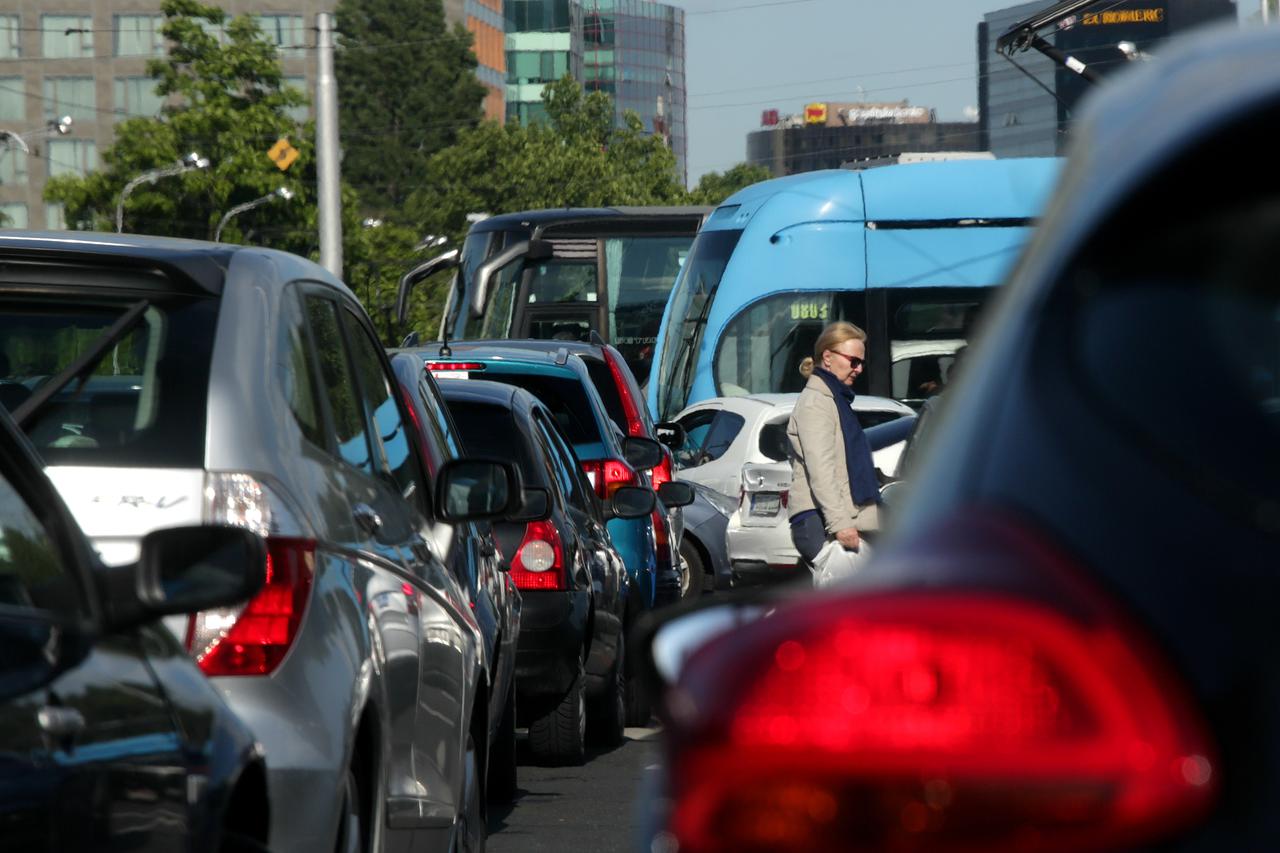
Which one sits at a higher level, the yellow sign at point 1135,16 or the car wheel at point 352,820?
the yellow sign at point 1135,16

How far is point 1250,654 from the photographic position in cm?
151

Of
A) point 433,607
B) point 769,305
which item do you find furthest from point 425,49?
point 433,607

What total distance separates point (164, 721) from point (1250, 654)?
7.34 feet

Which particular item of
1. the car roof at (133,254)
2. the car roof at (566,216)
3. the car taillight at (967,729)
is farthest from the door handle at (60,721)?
the car roof at (566,216)

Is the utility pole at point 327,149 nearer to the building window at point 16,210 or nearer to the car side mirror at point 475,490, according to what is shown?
the car side mirror at point 475,490

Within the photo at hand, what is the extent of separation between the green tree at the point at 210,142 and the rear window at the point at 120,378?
6095 cm

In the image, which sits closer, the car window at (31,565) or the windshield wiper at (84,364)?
the car window at (31,565)

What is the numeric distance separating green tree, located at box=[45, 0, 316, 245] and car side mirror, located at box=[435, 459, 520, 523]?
59.7 metres

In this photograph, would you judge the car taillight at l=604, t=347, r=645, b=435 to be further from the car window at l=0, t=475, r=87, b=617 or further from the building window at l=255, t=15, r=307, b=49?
the building window at l=255, t=15, r=307, b=49

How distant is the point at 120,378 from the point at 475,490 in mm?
1783

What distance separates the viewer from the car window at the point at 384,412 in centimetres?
550

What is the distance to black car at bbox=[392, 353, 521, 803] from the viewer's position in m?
6.46

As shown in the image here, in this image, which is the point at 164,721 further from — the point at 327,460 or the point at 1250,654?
the point at 1250,654

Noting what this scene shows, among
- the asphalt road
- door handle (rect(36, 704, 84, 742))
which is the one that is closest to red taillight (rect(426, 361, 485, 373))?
the asphalt road
